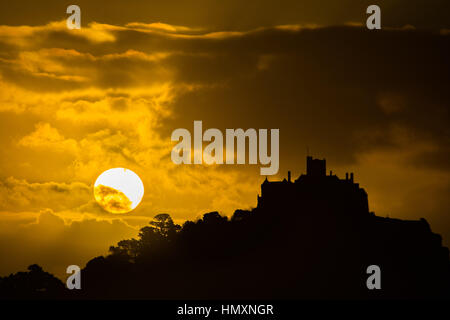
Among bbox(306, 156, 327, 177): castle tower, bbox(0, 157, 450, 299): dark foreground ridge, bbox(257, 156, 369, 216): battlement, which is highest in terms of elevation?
bbox(306, 156, 327, 177): castle tower

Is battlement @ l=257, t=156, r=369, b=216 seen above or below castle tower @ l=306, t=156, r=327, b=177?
below

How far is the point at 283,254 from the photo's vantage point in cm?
19825

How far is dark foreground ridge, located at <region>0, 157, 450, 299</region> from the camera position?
188m

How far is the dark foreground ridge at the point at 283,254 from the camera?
188 meters

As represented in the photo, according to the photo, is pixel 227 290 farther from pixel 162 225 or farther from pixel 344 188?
pixel 344 188

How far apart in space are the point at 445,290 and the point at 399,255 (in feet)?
35.0

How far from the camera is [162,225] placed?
19250 centimetres

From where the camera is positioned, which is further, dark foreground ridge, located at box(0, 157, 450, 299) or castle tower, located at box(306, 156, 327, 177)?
castle tower, located at box(306, 156, 327, 177)

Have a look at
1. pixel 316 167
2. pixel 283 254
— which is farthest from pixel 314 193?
pixel 283 254

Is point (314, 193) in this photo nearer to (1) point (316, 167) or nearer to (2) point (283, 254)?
(1) point (316, 167)

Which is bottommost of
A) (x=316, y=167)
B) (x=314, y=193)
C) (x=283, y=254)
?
(x=283, y=254)

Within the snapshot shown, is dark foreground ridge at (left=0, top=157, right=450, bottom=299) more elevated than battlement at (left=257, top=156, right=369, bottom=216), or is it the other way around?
battlement at (left=257, top=156, right=369, bottom=216)

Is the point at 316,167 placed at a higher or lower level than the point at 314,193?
higher
